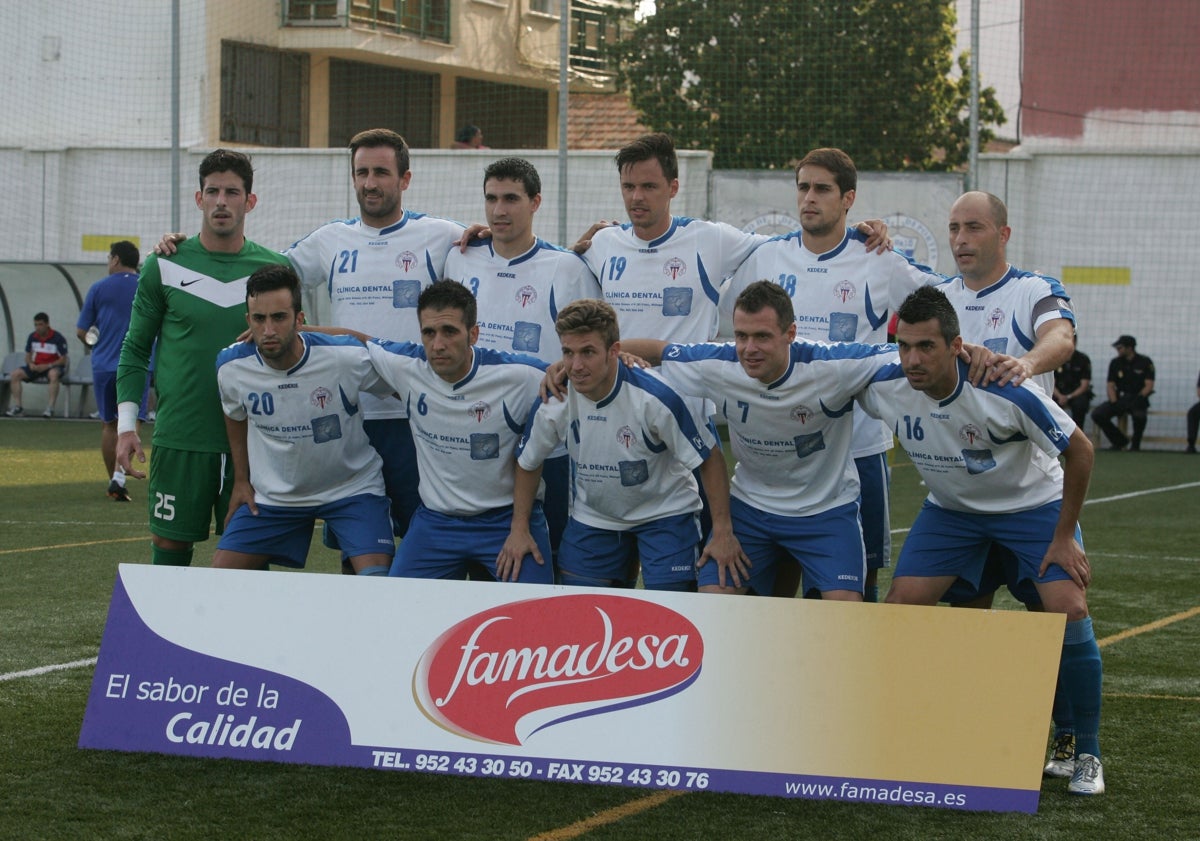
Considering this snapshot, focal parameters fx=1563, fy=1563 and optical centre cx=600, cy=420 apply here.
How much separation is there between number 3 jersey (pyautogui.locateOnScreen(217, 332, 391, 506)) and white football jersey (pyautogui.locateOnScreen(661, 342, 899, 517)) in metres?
1.25

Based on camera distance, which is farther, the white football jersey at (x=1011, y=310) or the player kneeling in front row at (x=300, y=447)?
the player kneeling in front row at (x=300, y=447)

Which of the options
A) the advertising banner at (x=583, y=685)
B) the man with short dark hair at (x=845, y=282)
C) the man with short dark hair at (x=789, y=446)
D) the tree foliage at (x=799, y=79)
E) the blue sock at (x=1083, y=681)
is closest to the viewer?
the advertising banner at (x=583, y=685)

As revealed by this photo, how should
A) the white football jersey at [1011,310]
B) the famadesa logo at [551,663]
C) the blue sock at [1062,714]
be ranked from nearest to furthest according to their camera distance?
the famadesa logo at [551,663] → the blue sock at [1062,714] → the white football jersey at [1011,310]

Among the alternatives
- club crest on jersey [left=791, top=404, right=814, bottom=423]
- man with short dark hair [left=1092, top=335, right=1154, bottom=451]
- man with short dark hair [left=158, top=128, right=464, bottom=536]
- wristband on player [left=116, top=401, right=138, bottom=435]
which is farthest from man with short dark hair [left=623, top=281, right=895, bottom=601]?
man with short dark hair [left=1092, top=335, right=1154, bottom=451]

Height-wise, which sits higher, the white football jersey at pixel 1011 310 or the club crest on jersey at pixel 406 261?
the club crest on jersey at pixel 406 261

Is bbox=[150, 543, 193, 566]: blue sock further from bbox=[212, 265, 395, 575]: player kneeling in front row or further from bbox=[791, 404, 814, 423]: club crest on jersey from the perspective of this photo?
bbox=[791, 404, 814, 423]: club crest on jersey

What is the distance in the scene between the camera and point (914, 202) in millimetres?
17453

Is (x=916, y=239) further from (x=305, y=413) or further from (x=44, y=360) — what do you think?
(x=305, y=413)

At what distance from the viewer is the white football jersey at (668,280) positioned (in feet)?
21.0

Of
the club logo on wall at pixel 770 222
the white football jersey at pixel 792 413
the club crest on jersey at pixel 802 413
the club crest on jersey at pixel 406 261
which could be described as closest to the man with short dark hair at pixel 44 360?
the club logo on wall at pixel 770 222

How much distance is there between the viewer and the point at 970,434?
17.2ft

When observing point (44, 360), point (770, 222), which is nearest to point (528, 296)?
point (770, 222)

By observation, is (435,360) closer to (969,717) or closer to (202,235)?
(202,235)

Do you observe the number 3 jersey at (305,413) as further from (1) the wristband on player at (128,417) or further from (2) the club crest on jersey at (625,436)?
(2) the club crest on jersey at (625,436)
